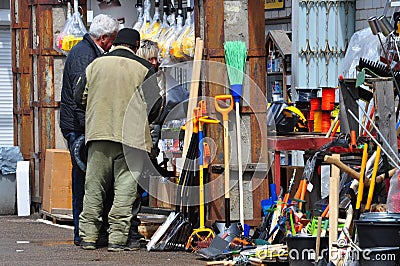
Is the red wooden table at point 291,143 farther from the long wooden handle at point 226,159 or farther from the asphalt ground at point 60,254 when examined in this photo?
the asphalt ground at point 60,254

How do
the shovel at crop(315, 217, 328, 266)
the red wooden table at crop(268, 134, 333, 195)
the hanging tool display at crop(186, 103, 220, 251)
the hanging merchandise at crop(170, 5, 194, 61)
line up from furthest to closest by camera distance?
the hanging merchandise at crop(170, 5, 194, 61), the hanging tool display at crop(186, 103, 220, 251), the red wooden table at crop(268, 134, 333, 195), the shovel at crop(315, 217, 328, 266)

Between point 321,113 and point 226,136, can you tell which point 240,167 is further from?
point 321,113

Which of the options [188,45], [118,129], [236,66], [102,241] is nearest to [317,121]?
[236,66]

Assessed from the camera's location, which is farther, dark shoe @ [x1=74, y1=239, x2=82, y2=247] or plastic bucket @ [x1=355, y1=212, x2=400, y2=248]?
dark shoe @ [x1=74, y1=239, x2=82, y2=247]

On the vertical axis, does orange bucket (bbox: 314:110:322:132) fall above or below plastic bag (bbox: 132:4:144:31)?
below

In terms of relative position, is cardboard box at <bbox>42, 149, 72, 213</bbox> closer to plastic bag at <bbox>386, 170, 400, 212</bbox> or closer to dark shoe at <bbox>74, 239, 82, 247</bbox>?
dark shoe at <bbox>74, 239, 82, 247</bbox>

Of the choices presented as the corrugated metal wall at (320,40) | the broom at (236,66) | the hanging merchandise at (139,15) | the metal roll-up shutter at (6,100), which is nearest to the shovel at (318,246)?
the broom at (236,66)

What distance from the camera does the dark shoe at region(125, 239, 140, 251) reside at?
33.6 feet

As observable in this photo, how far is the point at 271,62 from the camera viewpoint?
16.8m

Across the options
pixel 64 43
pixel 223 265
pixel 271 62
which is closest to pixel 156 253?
pixel 223 265

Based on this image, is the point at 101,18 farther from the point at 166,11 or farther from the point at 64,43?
the point at 64,43

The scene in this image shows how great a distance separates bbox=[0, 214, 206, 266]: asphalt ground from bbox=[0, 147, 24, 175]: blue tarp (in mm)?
2597

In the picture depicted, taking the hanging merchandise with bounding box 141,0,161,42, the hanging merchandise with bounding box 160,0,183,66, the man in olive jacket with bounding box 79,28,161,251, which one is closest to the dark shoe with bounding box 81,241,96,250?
the man in olive jacket with bounding box 79,28,161,251

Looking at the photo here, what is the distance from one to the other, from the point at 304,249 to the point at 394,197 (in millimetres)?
767
